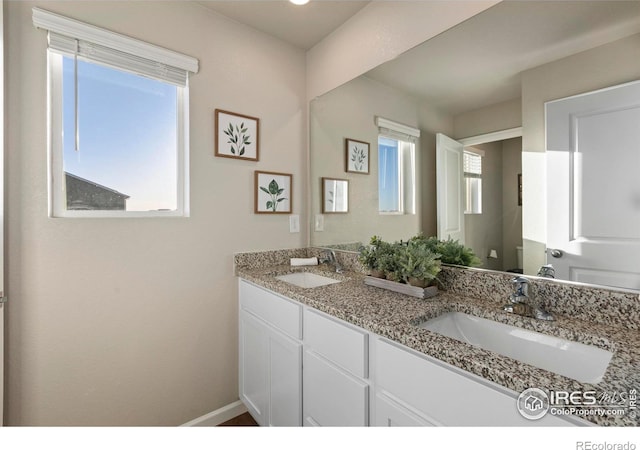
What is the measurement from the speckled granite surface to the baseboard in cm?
90

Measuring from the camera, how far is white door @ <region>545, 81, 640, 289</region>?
896 millimetres

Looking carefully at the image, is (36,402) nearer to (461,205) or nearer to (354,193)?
(354,193)

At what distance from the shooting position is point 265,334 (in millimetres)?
1593

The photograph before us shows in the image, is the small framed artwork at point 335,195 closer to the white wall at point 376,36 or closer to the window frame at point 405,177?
the window frame at point 405,177

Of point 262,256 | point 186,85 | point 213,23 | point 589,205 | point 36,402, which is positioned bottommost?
point 36,402

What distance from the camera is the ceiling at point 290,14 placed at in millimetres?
1692

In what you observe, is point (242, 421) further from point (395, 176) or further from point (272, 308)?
point (395, 176)

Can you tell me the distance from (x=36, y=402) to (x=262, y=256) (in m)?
1.24

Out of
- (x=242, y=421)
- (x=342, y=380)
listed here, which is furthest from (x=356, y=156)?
(x=242, y=421)

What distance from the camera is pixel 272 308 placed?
1529mm

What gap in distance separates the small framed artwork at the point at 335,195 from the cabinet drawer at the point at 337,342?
0.89 metres

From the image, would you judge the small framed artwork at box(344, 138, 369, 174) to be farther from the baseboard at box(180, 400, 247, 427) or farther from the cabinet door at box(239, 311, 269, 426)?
the baseboard at box(180, 400, 247, 427)

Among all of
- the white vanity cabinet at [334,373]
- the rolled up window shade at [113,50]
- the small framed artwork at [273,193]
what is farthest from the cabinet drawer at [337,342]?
the rolled up window shade at [113,50]
